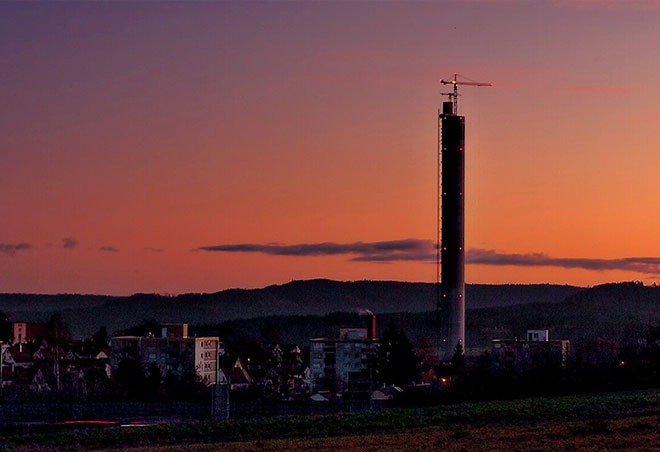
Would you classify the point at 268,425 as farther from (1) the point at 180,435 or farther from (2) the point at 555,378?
(2) the point at 555,378

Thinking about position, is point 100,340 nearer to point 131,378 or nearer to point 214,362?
point 214,362

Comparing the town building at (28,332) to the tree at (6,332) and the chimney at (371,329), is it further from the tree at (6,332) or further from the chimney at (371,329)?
the chimney at (371,329)

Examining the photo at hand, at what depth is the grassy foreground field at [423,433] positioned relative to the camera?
29.0 meters

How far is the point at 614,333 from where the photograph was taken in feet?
587

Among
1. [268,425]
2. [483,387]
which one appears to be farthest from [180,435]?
[483,387]

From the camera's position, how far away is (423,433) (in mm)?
34281

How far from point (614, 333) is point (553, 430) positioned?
15169 cm

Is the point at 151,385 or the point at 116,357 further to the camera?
the point at 116,357

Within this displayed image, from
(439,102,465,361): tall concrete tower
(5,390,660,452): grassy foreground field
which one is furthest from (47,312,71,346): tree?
(5,390,660,452): grassy foreground field

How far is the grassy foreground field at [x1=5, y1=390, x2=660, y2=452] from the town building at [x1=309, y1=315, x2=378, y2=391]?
2261 inches

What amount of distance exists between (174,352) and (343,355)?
16.7 m

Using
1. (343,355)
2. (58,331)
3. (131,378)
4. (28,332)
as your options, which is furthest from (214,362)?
(28,332)

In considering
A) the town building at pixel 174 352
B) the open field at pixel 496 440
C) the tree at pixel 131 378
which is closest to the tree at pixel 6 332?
the town building at pixel 174 352

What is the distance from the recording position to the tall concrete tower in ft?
375
